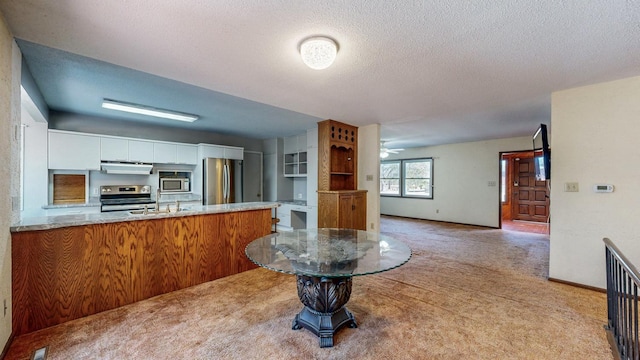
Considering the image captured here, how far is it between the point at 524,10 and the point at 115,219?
361 cm

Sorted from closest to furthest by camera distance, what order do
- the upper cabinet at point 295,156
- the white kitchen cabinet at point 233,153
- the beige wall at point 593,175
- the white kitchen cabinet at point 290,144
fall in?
the beige wall at point 593,175 → the white kitchen cabinet at point 233,153 → the upper cabinet at point 295,156 → the white kitchen cabinet at point 290,144

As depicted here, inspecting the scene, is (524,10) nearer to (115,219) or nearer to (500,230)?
(115,219)

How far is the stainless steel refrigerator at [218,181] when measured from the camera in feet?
18.2

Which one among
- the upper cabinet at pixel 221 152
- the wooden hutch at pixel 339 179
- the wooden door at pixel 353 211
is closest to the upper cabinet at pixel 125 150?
the upper cabinet at pixel 221 152

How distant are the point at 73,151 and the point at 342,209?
4.51 m

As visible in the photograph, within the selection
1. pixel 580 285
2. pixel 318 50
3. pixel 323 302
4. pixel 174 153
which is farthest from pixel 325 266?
pixel 174 153

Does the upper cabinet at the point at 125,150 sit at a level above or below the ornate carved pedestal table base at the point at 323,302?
above

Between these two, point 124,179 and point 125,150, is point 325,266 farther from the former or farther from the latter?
point 124,179

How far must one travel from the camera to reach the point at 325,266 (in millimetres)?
1786

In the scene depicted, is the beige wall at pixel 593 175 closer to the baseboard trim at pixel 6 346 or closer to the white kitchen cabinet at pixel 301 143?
the white kitchen cabinet at pixel 301 143

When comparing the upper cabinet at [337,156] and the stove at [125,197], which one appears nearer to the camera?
the stove at [125,197]

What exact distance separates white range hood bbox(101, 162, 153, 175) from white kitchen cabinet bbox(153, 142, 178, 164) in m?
0.21

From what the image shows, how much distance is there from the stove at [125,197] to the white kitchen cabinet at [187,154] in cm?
81

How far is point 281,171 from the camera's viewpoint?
22.1ft
